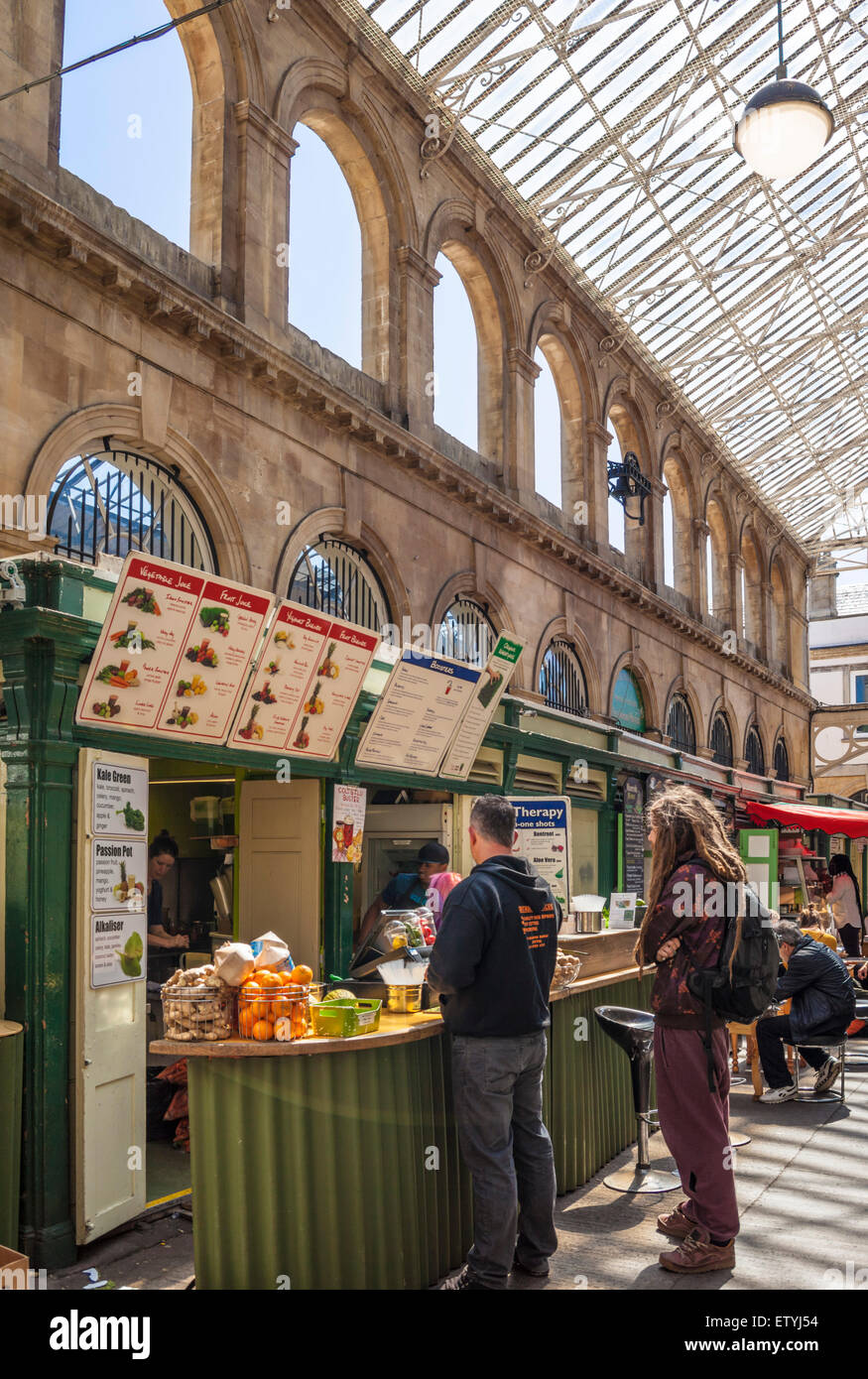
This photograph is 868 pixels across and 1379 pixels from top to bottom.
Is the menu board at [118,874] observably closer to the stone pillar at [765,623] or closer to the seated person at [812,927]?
the seated person at [812,927]

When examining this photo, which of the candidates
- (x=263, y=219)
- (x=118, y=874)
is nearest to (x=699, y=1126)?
(x=118, y=874)

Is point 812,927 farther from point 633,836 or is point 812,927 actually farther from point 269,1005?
point 269,1005

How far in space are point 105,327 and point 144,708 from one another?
222 inches

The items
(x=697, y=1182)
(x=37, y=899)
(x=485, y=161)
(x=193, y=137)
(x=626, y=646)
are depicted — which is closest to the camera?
(x=697, y=1182)

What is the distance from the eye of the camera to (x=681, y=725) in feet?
83.0

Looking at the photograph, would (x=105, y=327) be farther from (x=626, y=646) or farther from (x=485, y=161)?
(x=626, y=646)

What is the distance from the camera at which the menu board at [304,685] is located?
6.50 meters

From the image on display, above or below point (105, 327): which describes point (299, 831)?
below

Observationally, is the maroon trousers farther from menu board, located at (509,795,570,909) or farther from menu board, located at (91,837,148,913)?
menu board, located at (509,795,570,909)

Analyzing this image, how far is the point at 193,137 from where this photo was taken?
476 inches

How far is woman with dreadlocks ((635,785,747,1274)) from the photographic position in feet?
15.2

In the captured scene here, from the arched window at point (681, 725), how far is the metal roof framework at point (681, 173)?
6.29 meters

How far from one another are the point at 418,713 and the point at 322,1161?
171 inches
